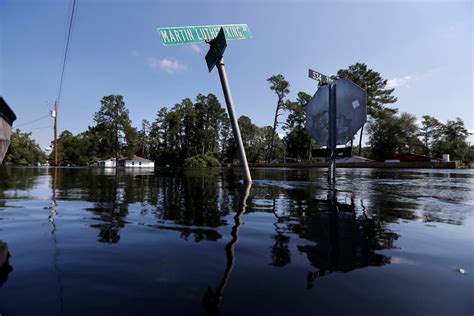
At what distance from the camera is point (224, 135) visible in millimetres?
94812

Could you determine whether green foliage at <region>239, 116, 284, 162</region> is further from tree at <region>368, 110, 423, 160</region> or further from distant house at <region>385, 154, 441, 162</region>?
distant house at <region>385, 154, 441, 162</region>

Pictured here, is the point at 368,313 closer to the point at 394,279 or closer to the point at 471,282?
the point at 394,279

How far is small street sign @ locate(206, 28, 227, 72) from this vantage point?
10.3 meters

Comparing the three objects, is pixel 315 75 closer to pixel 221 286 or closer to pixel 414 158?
pixel 221 286

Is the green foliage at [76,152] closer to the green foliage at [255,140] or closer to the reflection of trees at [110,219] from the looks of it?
the green foliage at [255,140]

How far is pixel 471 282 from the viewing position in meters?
2.18

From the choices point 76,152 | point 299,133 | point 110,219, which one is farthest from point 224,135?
point 110,219

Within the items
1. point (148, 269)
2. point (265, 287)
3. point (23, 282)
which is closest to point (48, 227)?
point (23, 282)

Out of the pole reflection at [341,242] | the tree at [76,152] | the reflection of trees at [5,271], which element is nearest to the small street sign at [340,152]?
the pole reflection at [341,242]

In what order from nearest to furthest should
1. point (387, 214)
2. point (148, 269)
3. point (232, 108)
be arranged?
point (148, 269) → point (387, 214) → point (232, 108)

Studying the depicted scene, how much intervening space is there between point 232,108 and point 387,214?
26.2 feet

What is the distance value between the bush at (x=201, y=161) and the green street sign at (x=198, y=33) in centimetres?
5826

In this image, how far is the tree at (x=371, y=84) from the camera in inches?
2083

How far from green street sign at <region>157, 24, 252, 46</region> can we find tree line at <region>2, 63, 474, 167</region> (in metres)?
43.4
